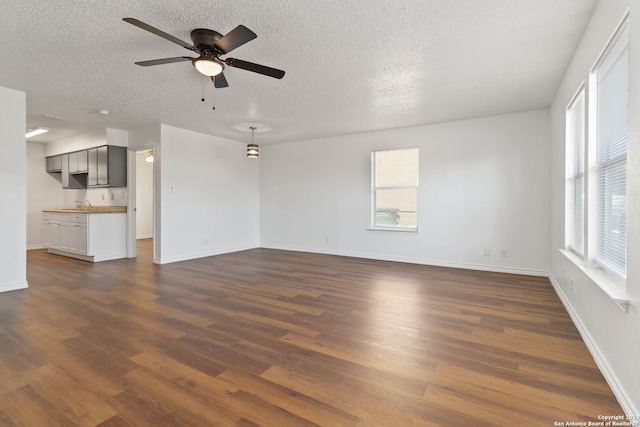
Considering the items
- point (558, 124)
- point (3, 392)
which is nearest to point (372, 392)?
point (3, 392)

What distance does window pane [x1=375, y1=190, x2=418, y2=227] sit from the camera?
18.4ft

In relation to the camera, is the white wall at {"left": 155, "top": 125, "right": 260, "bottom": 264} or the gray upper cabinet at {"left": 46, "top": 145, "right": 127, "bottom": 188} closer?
the white wall at {"left": 155, "top": 125, "right": 260, "bottom": 264}

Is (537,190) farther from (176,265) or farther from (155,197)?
(155,197)

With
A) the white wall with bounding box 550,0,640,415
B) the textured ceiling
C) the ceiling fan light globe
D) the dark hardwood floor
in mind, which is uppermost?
the textured ceiling

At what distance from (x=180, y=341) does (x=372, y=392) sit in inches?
61.2

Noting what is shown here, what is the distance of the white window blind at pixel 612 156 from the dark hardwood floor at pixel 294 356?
806mm

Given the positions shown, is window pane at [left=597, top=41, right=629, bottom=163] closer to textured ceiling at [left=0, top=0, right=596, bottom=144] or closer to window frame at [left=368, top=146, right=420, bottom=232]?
textured ceiling at [left=0, top=0, right=596, bottom=144]

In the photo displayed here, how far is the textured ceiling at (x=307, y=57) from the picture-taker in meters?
2.23

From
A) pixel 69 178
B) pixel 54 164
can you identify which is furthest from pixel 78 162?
pixel 54 164

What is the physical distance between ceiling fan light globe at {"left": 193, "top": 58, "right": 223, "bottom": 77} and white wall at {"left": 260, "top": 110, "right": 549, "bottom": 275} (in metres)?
3.90

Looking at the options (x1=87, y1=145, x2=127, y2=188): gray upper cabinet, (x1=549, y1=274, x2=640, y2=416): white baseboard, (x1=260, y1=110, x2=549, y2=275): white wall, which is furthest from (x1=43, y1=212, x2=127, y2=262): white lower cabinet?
(x1=549, y1=274, x2=640, y2=416): white baseboard

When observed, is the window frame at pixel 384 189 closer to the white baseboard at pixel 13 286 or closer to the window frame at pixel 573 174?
the window frame at pixel 573 174

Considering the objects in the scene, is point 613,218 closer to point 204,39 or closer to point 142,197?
point 204,39

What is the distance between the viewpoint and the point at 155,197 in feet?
18.1
